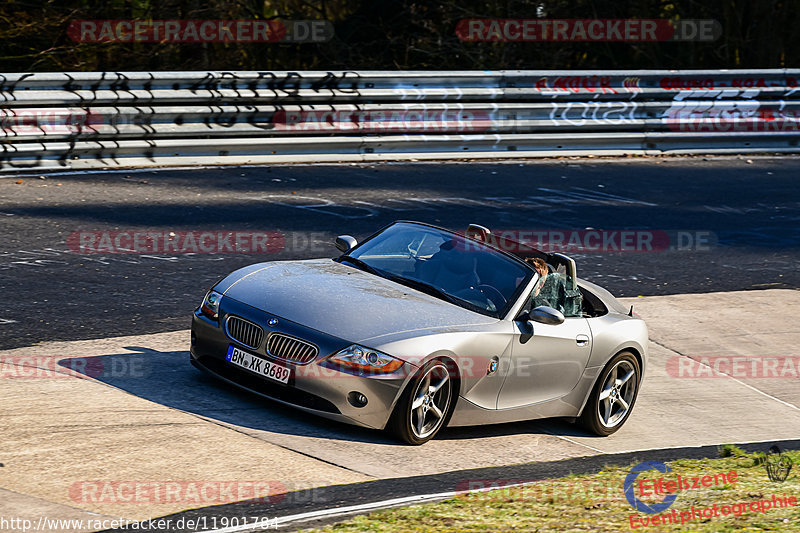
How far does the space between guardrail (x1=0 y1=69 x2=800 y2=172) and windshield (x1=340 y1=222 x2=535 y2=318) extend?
774 centimetres

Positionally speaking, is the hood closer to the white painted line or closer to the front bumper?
the front bumper

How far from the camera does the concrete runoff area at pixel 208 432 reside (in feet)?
19.2

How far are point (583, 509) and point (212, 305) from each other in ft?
9.97

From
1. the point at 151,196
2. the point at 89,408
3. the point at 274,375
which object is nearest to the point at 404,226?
the point at 274,375

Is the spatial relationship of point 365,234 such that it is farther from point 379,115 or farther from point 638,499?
point 638,499

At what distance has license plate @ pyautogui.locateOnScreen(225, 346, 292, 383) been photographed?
716 cm

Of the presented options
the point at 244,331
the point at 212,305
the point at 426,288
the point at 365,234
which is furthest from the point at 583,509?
the point at 365,234

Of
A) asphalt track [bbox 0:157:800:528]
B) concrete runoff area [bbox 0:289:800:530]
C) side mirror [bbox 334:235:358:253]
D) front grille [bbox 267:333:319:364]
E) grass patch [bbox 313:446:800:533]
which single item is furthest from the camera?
side mirror [bbox 334:235:358:253]

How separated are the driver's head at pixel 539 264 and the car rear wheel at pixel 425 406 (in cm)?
132

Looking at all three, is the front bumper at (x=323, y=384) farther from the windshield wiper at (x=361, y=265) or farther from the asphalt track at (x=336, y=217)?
the asphalt track at (x=336, y=217)

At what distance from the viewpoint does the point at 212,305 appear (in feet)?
25.3

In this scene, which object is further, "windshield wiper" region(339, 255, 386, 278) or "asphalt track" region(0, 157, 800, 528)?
"windshield wiper" region(339, 255, 386, 278)

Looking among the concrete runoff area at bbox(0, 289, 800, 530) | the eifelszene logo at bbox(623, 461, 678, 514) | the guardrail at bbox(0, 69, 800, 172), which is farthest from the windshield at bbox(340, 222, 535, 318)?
the guardrail at bbox(0, 69, 800, 172)

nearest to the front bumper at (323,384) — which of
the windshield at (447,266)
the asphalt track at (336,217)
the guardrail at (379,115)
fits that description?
the windshield at (447,266)
